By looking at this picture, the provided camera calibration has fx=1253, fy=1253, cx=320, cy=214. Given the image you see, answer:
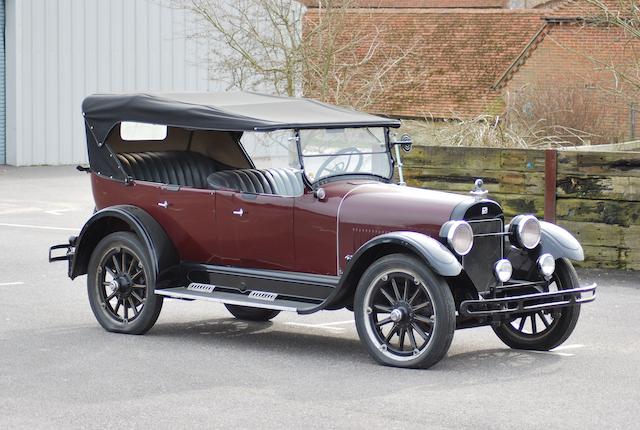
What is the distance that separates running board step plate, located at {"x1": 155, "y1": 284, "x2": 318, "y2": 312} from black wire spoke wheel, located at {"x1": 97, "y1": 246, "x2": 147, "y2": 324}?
1.02ft

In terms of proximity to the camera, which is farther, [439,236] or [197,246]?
[197,246]

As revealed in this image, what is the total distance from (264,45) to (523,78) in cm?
2389

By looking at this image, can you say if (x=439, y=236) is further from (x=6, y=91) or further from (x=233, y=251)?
(x=6, y=91)

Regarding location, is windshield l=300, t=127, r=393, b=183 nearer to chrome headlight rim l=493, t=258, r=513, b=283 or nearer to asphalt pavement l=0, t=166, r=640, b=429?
asphalt pavement l=0, t=166, r=640, b=429

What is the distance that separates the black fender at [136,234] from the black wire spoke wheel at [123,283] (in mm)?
164

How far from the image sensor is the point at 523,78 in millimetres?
42781

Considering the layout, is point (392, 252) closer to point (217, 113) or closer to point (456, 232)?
point (456, 232)

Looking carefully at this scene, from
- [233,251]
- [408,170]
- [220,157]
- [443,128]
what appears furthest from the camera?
[443,128]

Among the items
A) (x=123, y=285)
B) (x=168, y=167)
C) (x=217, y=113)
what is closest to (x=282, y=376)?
(x=123, y=285)

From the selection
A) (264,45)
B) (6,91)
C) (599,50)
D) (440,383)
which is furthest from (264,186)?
(599,50)

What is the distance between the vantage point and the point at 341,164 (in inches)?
350

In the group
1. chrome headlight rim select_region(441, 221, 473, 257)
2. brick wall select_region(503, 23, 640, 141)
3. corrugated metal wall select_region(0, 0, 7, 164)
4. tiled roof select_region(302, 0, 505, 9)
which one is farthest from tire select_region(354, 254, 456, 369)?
tiled roof select_region(302, 0, 505, 9)

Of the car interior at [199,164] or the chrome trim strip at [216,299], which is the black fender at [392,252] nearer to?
the chrome trim strip at [216,299]

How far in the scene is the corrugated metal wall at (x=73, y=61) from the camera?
26359mm
